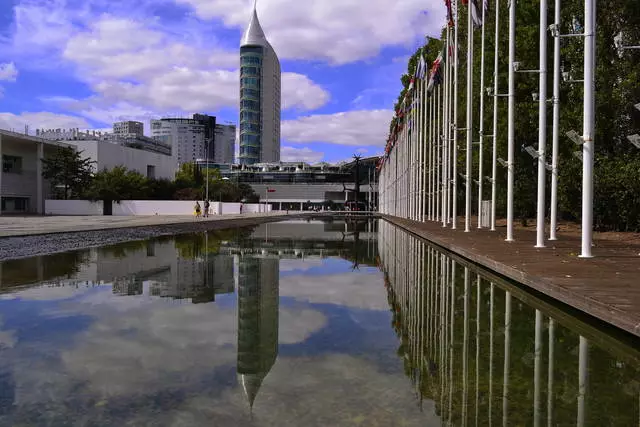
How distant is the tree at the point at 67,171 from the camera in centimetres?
8081

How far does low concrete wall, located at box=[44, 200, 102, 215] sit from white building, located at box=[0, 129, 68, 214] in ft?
8.15

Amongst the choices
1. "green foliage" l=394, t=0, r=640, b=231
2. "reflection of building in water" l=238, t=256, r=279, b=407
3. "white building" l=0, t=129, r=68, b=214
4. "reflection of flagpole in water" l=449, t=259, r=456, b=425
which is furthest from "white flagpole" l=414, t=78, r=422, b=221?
"white building" l=0, t=129, r=68, b=214

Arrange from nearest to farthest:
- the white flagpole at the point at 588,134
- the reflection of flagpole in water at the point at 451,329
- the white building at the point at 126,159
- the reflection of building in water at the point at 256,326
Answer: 1. the reflection of flagpole in water at the point at 451,329
2. the reflection of building in water at the point at 256,326
3. the white flagpole at the point at 588,134
4. the white building at the point at 126,159

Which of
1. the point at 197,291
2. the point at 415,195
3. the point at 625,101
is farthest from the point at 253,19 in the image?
the point at 197,291

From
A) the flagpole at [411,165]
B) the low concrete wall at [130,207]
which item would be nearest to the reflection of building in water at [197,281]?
the flagpole at [411,165]

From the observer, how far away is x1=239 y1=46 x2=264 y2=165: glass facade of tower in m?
182

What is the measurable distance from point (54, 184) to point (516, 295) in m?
83.0

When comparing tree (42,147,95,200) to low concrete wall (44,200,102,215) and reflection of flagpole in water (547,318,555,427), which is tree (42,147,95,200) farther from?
reflection of flagpole in water (547,318,555,427)

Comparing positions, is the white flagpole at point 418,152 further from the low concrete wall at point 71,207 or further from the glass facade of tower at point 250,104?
the glass facade of tower at point 250,104

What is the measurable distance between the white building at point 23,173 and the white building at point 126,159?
6.17 meters

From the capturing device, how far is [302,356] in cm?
628

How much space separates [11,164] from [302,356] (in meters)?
85.0

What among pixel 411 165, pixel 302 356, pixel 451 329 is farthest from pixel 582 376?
pixel 411 165

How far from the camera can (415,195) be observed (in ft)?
165
